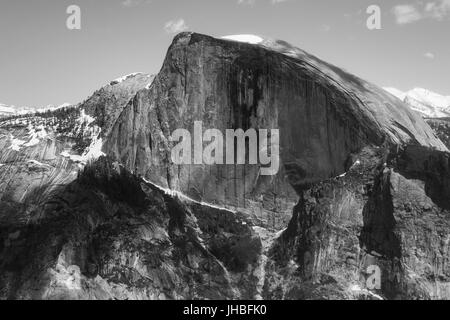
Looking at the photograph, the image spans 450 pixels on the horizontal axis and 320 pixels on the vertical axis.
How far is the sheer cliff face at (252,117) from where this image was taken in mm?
178125

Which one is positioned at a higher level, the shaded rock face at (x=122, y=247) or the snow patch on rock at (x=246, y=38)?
the snow patch on rock at (x=246, y=38)

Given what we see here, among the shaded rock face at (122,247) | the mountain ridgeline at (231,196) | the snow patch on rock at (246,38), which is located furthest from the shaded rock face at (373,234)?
the snow patch on rock at (246,38)

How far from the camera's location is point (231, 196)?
597 ft

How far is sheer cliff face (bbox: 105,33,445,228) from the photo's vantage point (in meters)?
178

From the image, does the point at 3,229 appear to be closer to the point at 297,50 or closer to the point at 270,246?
the point at 270,246

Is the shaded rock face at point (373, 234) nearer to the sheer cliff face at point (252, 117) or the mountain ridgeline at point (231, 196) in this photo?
the mountain ridgeline at point (231, 196)

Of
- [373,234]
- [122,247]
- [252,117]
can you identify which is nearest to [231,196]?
[252,117]

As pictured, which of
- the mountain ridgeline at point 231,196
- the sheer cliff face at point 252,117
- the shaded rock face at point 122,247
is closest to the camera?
the shaded rock face at point 122,247

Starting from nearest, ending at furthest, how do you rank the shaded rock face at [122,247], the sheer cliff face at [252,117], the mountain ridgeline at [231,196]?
the shaded rock face at [122,247] → the mountain ridgeline at [231,196] → the sheer cliff face at [252,117]

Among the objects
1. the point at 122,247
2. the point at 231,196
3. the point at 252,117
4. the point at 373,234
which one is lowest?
the point at 122,247

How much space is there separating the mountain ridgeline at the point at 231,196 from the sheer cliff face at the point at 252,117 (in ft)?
1.07

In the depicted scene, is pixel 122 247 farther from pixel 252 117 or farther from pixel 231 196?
pixel 252 117

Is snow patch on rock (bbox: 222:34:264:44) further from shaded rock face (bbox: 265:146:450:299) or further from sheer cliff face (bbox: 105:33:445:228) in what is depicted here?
shaded rock face (bbox: 265:146:450:299)

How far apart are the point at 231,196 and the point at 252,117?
1899cm
